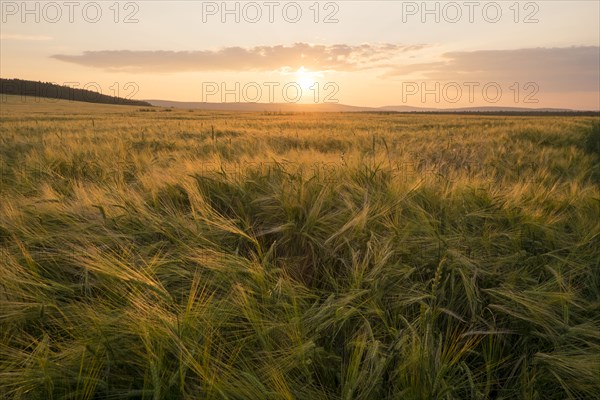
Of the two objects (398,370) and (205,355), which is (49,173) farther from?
(398,370)

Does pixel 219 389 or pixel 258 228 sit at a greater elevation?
pixel 258 228

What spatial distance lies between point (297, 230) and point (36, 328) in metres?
1.06

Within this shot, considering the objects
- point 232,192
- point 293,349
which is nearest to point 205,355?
point 293,349

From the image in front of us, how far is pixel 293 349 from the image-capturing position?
3.39 feet

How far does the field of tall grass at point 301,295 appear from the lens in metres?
0.98

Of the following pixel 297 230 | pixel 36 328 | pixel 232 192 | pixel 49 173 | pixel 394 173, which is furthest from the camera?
pixel 49 173

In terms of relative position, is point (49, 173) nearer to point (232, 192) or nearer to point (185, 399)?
point (232, 192)

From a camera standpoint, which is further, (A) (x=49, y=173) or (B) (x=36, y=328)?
(A) (x=49, y=173)

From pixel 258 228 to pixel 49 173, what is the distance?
214cm

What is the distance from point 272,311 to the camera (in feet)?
4.01

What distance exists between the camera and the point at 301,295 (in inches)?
51.8

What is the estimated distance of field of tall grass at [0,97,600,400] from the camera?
38.5 inches

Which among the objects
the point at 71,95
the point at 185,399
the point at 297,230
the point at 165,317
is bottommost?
the point at 185,399

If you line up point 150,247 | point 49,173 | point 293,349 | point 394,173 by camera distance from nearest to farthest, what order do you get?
point 293,349 < point 150,247 < point 394,173 < point 49,173
